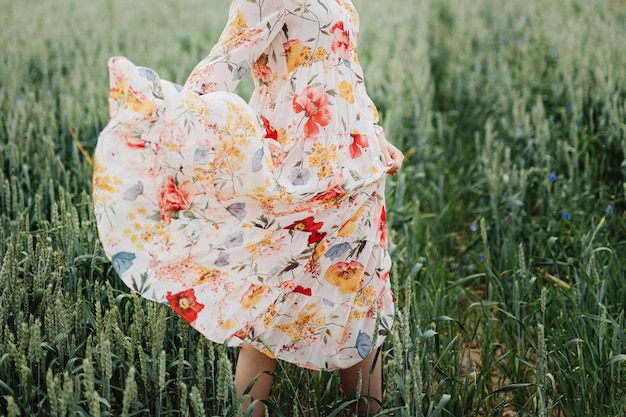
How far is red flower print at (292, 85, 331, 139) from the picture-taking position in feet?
5.98

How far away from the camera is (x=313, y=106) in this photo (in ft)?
6.01

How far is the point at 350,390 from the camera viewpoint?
207cm

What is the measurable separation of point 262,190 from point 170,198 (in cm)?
21

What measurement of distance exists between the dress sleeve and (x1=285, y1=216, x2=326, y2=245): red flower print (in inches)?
14.7

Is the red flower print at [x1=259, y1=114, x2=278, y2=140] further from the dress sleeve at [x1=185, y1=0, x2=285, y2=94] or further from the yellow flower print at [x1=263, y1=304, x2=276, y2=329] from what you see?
the yellow flower print at [x1=263, y1=304, x2=276, y2=329]

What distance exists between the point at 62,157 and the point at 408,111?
2.14 meters

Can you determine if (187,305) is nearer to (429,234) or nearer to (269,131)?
(269,131)

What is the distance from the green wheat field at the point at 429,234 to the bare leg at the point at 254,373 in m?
0.04

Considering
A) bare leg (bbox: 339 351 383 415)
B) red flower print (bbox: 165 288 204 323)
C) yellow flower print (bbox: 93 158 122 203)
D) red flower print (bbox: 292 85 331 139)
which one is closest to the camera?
yellow flower print (bbox: 93 158 122 203)

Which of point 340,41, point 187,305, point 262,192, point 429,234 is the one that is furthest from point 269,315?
point 429,234

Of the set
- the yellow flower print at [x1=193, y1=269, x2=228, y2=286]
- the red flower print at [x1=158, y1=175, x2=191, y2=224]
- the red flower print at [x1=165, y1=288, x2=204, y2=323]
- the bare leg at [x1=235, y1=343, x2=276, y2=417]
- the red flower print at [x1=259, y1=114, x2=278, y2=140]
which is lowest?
the bare leg at [x1=235, y1=343, x2=276, y2=417]

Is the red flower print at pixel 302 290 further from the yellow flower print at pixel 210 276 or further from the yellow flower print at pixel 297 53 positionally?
the yellow flower print at pixel 297 53

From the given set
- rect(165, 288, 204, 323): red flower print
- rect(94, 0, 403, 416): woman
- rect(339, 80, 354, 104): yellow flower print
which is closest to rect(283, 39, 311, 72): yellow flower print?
rect(94, 0, 403, 416): woman

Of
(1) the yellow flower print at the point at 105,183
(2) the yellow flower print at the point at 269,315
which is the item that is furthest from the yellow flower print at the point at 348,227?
(1) the yellow flower print at the point at 105,183
